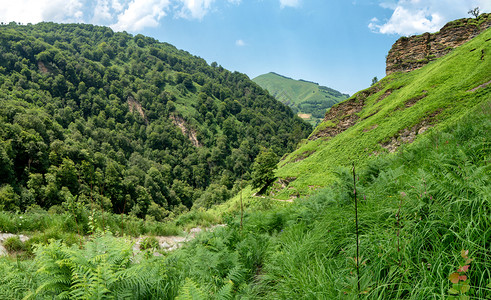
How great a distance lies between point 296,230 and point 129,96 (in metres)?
145

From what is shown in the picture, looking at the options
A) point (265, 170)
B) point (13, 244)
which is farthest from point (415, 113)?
point (13, 244)

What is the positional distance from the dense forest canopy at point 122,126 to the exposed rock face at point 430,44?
64.1 m

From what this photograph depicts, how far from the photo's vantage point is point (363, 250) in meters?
2.20

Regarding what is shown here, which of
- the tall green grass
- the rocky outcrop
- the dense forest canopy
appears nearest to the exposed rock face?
the dense forest canopy

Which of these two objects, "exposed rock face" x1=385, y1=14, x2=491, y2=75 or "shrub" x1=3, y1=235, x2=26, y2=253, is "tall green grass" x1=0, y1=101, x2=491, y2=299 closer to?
"shrub" x1=3, y1=235, x2=26, y2=253

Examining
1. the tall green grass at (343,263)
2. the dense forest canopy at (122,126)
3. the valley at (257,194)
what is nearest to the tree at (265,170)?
the valley at (257,194)

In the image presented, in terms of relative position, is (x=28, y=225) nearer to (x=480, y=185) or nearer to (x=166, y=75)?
(x=480, y=185)

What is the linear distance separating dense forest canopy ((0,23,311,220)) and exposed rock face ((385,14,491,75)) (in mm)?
64131

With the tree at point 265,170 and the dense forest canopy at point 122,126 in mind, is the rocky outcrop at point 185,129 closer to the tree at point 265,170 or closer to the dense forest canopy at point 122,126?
the dense forest canopy at point 122,126

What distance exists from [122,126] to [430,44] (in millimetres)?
123185

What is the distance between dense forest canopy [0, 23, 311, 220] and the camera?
3944 centimetres

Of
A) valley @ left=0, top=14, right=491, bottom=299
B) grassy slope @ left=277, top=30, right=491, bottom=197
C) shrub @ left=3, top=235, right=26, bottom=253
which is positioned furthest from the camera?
grassy slope @ left=277, top=30, right=491, bottom=197

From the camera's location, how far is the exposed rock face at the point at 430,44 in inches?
1875

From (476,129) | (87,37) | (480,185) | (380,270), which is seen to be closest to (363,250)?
(380,270)
